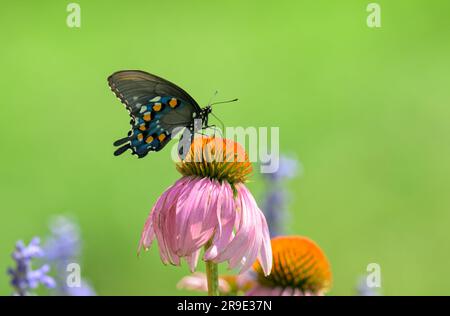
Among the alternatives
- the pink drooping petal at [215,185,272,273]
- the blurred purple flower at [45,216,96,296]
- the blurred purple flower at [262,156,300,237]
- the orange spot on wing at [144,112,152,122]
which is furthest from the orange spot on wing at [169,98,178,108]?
the blurred purple flower at [262,156,300,237]

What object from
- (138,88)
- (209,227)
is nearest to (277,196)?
(138,88)

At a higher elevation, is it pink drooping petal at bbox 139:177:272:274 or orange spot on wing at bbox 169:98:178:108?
orange spot on wing at bbox 169:98:178:108

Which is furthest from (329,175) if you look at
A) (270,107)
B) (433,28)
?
(433,28)

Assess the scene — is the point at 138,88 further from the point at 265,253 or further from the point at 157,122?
the point at 265,253

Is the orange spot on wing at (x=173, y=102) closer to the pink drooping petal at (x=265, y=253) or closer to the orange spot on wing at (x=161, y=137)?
the orange spot on wing at (x=161, y=137)

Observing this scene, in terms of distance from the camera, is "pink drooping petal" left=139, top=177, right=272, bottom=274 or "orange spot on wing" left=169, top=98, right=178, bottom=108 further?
"orange spot on wing" left=169, top=98, right=178, bottom=108

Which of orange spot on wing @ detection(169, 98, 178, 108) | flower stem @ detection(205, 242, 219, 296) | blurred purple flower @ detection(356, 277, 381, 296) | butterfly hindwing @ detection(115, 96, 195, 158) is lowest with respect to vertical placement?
blurred purple flower @ detection(356, 277, 381, 296)

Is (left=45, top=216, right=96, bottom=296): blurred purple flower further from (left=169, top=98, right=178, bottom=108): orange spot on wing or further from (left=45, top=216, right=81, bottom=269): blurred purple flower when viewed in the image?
(left=169, top=98, right=178, bottom=108): orange spot on wing

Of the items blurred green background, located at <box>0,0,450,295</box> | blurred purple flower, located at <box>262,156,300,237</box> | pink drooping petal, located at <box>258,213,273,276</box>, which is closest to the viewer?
pink drooping petal, located at <box>258,213,273,276</box>
